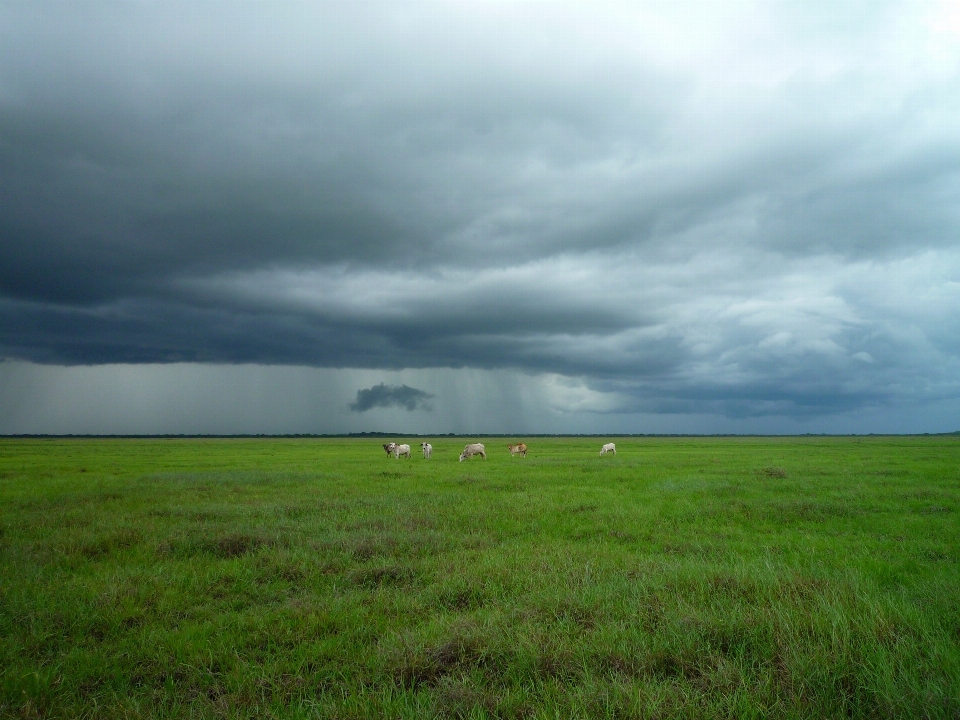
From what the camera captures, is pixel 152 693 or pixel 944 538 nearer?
pixel 152 693

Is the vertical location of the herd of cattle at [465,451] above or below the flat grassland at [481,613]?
below

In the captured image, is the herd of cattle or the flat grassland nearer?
the flat grassland

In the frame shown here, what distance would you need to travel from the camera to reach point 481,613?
7.39 metres

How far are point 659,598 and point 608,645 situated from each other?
168cm

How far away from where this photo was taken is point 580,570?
9320mm

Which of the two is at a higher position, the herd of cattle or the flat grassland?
the flat grassland

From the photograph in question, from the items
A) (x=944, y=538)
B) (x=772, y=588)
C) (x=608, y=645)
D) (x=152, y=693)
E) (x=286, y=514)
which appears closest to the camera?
(x=152, y=693)

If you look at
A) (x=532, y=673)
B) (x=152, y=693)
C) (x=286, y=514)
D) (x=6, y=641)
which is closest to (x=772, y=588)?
(x=532, y=673)

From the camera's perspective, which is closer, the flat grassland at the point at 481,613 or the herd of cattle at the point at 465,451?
the flat grassland at the point at 481,613

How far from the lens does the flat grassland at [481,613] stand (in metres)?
5.21

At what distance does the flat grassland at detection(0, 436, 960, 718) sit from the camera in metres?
5.21

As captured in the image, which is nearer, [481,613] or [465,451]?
[481,613]

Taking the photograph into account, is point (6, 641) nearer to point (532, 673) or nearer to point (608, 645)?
point (532, 673)

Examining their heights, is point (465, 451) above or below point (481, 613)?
below
